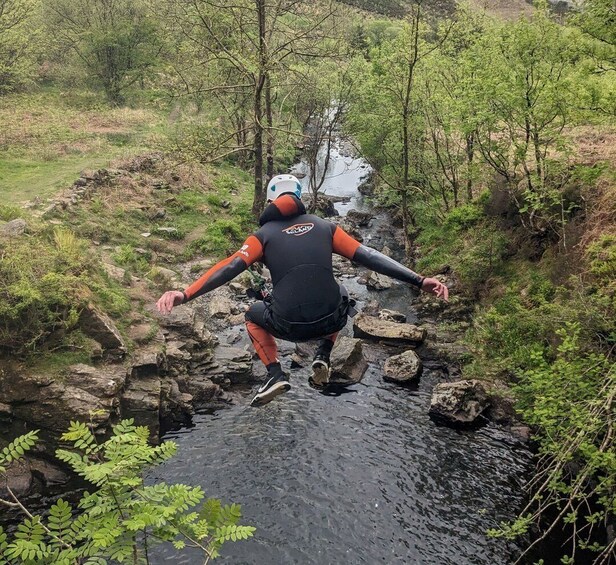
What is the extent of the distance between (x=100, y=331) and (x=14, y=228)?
3.34 meters

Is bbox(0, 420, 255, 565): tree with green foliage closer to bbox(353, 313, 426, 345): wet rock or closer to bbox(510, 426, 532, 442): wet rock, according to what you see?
bbox(510, 426, 532, 442): wet rock

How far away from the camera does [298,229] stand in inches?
258

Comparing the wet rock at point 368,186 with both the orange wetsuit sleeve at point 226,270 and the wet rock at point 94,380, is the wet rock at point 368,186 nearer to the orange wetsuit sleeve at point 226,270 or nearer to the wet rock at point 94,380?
the wet rock at point 94,380

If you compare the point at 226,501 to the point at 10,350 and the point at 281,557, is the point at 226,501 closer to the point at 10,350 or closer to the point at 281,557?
the point at 281,557

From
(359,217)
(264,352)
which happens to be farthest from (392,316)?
(359,217)

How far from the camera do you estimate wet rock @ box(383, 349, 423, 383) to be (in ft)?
45.0

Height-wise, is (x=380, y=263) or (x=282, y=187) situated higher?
(x=282, y=187)

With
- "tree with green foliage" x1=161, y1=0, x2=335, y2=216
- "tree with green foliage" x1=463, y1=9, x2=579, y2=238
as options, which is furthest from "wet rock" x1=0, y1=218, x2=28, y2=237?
"tree with green foliage" x1=463, y1=9, x2=579, y2=238

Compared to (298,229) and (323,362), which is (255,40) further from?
(323,362)

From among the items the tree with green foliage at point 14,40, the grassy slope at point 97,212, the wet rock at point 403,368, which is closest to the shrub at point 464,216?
the wet rock at point 403,368

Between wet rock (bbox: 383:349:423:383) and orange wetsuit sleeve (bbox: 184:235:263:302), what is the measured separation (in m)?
8.22

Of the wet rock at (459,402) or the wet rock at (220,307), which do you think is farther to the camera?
the wet rock at (220,307)

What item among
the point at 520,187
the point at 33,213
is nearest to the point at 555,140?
the point at 520,187

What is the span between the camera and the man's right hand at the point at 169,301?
19.6ft
